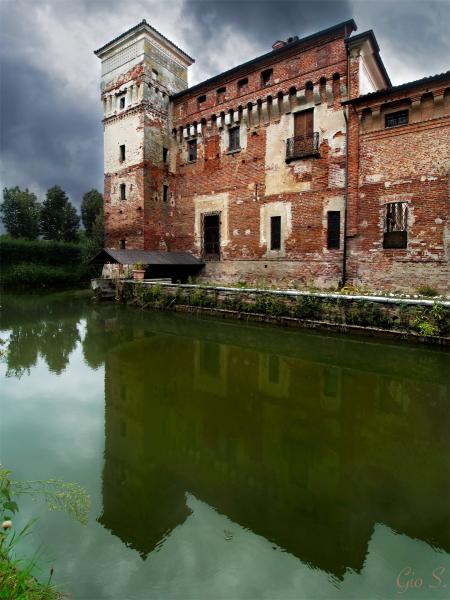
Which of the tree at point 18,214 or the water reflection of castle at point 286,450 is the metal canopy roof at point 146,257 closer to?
the water reflection of castle at point 286,450

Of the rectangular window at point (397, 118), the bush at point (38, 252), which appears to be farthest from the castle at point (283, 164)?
the bush at point (38, 252)

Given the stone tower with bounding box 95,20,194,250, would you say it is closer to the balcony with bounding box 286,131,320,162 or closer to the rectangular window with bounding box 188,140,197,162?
the rectangular window with bounding box 188,140,197,162

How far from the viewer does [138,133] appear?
18.5 metres

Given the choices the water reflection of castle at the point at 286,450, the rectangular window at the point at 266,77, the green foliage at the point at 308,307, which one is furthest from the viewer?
the rectangular window at the point at 266,77

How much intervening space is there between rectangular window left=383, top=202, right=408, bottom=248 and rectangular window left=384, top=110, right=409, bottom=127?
9.45 feet

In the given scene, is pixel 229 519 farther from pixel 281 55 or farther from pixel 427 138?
pixel 281 55

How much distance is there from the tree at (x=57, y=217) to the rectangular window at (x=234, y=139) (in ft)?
86.6

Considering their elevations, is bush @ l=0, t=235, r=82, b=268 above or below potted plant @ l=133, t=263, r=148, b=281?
above

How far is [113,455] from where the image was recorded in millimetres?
3783

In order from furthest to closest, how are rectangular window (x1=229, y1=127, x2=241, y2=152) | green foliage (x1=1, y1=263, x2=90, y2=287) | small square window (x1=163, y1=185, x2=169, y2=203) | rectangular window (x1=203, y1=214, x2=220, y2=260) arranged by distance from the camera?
1. green foliage (x1=1, y1=263, x2=90, y2=287)
2. small square window (x1=163, y1=185, x2=169, y2=203)
3. rectangular window (x1=203, y1=214, x2=220, y2=260)
4. rectangular window (x1=229, y1=127, x2=241, y2=152)

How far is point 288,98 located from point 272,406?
14.7m

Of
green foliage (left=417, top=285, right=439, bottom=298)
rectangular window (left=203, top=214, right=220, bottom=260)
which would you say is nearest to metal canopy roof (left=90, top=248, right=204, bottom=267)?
rectangular window (left=203, top=214, right=220, bottom=260)

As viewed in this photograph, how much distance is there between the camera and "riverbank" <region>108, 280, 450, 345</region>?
8.44 metres

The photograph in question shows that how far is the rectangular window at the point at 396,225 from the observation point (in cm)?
1269
